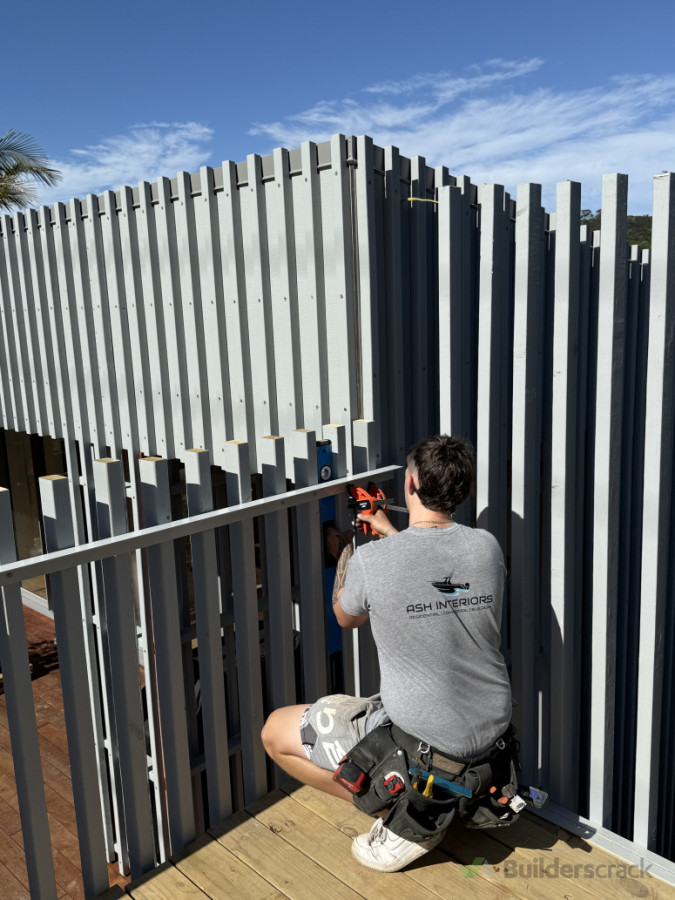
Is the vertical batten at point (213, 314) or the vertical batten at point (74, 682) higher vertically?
the vertical batten at point (213, 314)

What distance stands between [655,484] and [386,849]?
1786 millimetres

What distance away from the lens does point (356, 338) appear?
11.8 ft

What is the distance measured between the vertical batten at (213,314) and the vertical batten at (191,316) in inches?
1.5

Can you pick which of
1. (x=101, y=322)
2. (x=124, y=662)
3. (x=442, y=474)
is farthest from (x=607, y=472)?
(x=101, y=322)

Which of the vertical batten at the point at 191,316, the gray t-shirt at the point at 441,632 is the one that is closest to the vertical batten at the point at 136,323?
the vertical batten at the point at 191,316

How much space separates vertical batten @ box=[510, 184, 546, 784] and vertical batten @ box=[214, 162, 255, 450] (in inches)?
68.7

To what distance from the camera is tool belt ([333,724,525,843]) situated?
235 cm

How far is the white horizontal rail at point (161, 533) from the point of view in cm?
217

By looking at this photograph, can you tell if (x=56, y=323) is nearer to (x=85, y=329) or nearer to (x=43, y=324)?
(x=43, y=324)

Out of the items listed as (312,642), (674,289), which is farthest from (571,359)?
(312,642)

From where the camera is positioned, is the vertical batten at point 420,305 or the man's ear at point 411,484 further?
the vertical batten at point 420,305

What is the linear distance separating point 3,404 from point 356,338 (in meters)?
4.93

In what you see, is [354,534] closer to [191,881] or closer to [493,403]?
[493,403]

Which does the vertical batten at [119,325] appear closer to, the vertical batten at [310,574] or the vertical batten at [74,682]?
the vertical batten at [310,574]
